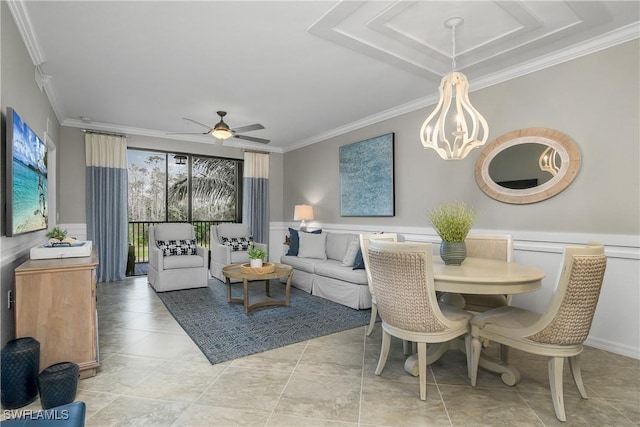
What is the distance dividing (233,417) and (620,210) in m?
3.30

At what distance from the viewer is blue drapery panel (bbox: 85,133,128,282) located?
5.34 meters

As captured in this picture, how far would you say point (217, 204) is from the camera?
6938mm

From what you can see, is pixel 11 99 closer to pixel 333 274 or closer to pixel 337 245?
pixel 333 274

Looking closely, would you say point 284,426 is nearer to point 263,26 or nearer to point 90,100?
point 263,26

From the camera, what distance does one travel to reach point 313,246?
5137mm

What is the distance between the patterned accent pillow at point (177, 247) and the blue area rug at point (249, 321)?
0.71 meters

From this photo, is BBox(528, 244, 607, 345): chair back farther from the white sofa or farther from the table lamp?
the table lamp

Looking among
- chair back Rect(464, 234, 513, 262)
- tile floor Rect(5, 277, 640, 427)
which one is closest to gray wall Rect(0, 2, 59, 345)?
tile floor Rect(5, 277, 640, 427)

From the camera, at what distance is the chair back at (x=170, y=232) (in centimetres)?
517

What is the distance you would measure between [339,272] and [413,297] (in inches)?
83.8

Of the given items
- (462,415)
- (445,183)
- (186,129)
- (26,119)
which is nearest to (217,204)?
(186,129)

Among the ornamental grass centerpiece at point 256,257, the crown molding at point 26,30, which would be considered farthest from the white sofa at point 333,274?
the crown molding at point 26,30

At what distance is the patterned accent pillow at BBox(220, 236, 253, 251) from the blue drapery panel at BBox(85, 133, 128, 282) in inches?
66.5

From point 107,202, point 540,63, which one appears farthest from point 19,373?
point 540,63
